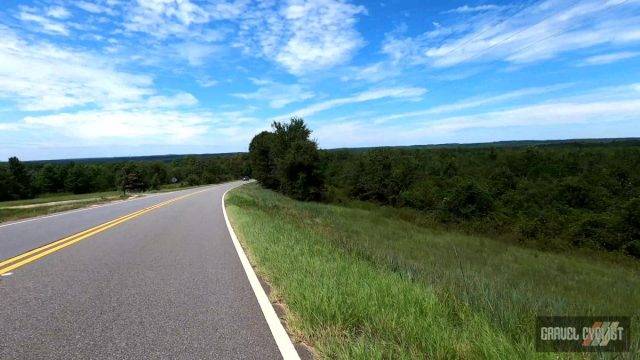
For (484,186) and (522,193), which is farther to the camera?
(522,193)

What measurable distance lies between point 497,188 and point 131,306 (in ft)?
251

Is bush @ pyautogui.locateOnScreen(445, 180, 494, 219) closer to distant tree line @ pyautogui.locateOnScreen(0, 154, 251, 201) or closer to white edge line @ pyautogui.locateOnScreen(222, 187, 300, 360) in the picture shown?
white edge line @ pyautogui.locateOnScreen(222, 187, 300, 360)

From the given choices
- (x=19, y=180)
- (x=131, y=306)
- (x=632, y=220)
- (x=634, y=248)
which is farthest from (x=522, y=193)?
(x=19, y=180)

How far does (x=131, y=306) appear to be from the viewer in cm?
568

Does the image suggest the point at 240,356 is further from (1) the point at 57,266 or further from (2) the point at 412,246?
(2) the point at 412,246

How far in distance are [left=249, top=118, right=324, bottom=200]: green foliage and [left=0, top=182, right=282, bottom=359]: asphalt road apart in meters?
47.5

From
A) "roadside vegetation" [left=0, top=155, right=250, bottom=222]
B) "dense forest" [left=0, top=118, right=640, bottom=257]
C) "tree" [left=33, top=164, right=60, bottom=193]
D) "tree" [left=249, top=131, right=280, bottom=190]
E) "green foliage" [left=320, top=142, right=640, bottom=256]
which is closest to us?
"green foliage" [left=320, top=142, right=640, bottom=256]

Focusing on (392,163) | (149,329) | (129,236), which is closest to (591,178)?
(392,163)

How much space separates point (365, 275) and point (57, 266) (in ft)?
18.7

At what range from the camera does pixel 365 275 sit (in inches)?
254

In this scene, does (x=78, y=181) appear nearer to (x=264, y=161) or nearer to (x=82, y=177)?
(x=82, y=177)

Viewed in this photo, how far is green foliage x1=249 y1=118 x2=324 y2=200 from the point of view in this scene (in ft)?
190

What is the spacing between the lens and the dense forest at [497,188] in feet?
136

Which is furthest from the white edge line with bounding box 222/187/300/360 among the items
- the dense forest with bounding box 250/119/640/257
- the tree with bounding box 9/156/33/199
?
the tree with bounding box 9/156/33/199
